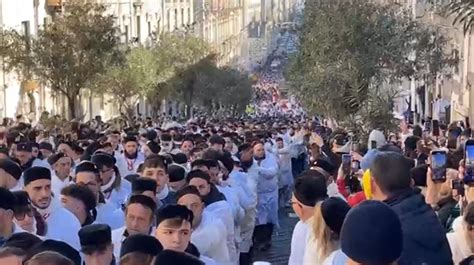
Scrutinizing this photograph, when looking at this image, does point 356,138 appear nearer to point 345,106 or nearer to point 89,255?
point 345,106

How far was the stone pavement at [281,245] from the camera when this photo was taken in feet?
58.3

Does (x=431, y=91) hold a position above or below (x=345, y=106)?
below

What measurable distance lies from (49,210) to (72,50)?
875 inches

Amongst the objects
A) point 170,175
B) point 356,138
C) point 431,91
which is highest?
point 170,175

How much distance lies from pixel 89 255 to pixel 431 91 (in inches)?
1781

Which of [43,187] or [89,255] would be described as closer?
[89,255]

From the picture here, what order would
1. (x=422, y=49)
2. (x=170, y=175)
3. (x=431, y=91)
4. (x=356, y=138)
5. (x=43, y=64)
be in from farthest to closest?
(x=431, y=91)
(x=43, y=64)
(x=422, y=49)
(x=356, y=138)
(x=170, y=175)

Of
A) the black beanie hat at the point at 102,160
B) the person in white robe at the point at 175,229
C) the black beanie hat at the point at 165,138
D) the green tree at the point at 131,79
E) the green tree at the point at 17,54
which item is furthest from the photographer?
the green tree at the point at 131,79

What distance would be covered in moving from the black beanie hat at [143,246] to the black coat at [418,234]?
133cm

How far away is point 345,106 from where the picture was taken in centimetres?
2322

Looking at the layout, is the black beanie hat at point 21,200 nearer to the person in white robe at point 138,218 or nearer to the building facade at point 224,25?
the person in white robe at point 138,218

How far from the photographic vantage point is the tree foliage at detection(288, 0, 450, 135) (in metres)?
23.1

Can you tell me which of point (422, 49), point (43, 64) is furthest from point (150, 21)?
point (422, 49)

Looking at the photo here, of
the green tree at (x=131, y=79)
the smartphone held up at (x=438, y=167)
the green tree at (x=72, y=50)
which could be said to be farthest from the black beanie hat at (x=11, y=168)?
the green tree at (x=131, y=79)
